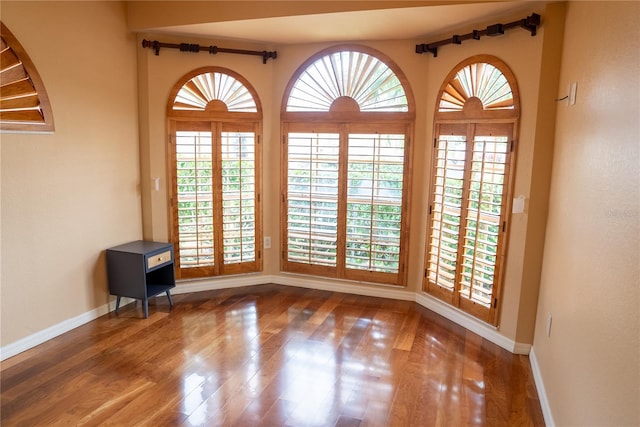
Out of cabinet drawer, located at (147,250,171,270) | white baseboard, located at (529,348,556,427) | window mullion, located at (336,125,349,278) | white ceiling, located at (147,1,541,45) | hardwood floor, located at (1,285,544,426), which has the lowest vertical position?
hardwood floor, located at (1,285,544,426)

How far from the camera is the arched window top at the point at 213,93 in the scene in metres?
4.27

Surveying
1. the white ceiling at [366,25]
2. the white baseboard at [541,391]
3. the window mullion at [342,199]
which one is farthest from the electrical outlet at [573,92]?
the window mullion at [342,199]

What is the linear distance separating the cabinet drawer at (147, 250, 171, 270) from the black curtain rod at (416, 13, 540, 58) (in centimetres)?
293

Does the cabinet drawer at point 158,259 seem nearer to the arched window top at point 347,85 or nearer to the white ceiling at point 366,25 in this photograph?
the arched window top at point 347,85

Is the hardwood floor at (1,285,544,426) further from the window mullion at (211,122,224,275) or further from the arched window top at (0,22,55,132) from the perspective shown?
the arched window top at (0,22,55,132)

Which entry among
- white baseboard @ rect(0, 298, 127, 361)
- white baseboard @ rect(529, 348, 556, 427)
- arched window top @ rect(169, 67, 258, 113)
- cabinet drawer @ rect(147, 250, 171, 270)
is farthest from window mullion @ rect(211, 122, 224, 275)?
white baseboard @ rect(529, 348, 556, 427)

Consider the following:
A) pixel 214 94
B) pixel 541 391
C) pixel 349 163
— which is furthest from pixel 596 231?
pixel 214 94

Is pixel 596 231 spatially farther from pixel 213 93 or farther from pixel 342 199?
pixel 213 93

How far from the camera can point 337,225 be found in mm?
4516

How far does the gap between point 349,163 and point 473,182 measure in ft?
4.10

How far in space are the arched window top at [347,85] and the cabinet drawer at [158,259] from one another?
1882mm

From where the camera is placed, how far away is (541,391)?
9.16 feet

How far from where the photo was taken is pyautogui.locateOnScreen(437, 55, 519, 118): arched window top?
336 cm

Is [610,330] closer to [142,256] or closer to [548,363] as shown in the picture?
[548,363]
